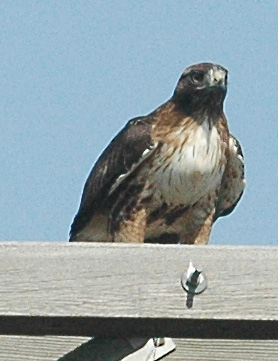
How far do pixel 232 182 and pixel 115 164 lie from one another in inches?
22.3

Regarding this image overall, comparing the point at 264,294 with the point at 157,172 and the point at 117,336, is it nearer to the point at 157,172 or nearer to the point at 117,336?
the point at 117,336

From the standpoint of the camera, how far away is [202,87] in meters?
5.04

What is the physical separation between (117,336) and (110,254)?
24 centimetres

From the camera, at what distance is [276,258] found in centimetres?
230

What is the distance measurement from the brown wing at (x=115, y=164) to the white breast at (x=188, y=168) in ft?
0.37

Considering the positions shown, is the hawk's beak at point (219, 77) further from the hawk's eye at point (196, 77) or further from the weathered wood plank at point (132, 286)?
the weathered wood plank at point (132, 286)

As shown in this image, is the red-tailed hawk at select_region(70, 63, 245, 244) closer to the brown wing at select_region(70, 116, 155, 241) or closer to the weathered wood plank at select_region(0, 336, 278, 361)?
the brown wing at select_region(70, 116, 155, 241)

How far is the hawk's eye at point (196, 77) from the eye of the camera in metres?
5.03

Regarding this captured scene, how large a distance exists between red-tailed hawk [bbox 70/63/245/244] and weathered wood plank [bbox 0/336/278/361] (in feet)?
5.54

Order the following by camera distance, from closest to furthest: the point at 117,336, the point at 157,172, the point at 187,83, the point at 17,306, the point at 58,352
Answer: the point at 17,306, the point at 117,336, the point at 58,352, the point at 157,172, the point at 187,83

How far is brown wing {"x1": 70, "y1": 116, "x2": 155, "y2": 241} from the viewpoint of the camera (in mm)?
4871

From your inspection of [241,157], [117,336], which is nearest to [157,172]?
[241,157]

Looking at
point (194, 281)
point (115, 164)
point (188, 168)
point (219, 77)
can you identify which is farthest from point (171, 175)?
point (194, 281)

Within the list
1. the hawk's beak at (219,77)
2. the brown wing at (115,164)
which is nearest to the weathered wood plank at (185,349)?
the brown wing at (115,164)
